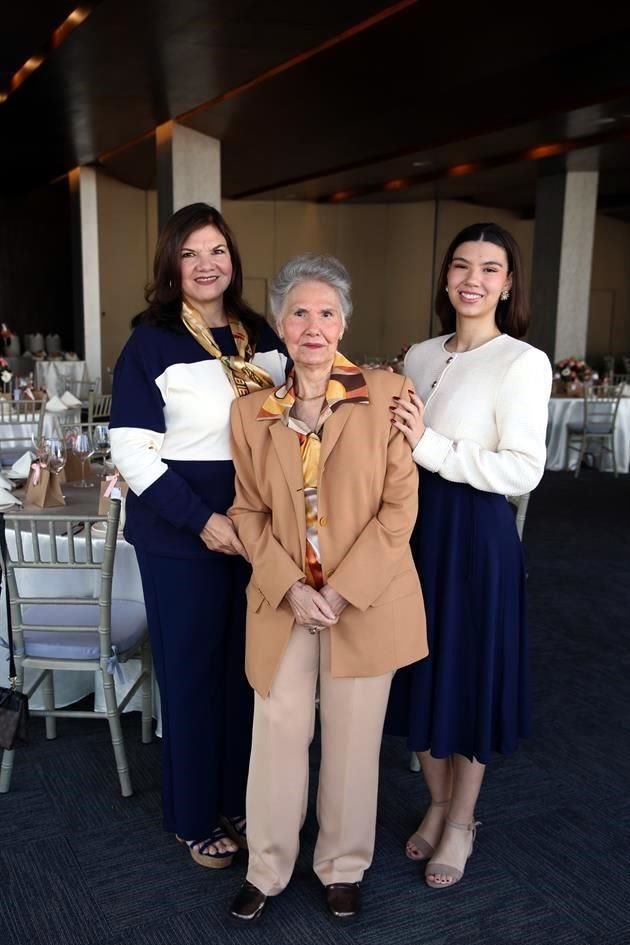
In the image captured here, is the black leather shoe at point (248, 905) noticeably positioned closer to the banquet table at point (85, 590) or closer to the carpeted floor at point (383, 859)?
the carpeted floor at point (383, 859)

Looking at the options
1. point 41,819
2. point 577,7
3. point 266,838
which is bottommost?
point 41,819

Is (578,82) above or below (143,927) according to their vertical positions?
above

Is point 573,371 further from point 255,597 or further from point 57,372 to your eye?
point 255,597

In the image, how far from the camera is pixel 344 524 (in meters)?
1.92

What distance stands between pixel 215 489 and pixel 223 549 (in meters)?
0.17

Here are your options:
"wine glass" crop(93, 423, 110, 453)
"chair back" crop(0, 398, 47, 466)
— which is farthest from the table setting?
"wine glass" crop(93, 423, 110, 453)

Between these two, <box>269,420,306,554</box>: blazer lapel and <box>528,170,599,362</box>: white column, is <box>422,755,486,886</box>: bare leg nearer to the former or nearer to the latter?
<box>269,420,306,554</box>: blazer lapel

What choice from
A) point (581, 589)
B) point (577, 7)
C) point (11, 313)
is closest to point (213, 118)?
point (577, 7)

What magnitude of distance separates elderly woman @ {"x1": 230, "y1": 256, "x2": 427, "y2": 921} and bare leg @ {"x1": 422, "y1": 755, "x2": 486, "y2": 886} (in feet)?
1.08

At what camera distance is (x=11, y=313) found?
16.0 m

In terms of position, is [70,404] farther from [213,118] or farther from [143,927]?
[143,927]

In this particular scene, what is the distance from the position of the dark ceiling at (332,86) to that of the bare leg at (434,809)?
5.01m

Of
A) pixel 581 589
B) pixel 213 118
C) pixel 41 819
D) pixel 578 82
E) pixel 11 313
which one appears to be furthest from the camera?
pixel 11 313

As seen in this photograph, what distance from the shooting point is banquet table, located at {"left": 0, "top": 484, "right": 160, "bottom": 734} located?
3.03 metres
